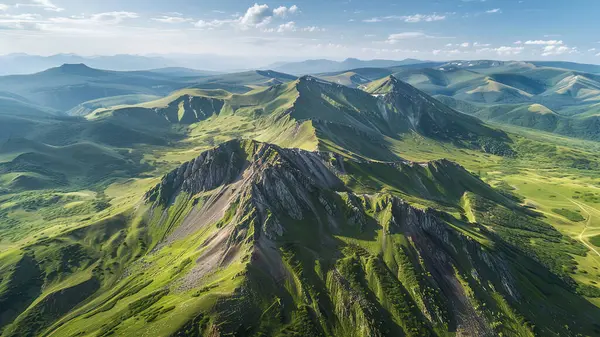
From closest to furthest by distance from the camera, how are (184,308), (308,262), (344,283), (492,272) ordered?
(184,308) → (344,283) → (308,262) → (492,272)

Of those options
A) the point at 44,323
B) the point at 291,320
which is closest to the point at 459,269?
the point at 291,320

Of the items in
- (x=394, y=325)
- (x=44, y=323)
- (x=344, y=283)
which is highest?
(x=344, y=283)

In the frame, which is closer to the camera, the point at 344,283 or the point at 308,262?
the point at 344,283

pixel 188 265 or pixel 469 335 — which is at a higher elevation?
pixel 188 265

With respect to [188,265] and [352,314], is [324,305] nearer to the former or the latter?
[352,314]

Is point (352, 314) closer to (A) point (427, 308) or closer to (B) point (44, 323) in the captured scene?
(A) point (427, 308)

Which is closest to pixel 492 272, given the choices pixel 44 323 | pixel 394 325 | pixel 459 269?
pixel 459 269

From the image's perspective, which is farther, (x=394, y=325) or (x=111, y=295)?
(x=111, y=295)

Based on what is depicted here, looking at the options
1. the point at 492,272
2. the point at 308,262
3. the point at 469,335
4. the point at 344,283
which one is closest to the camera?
the point at 469,335

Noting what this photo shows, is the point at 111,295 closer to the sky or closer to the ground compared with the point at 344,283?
closer to the ground
